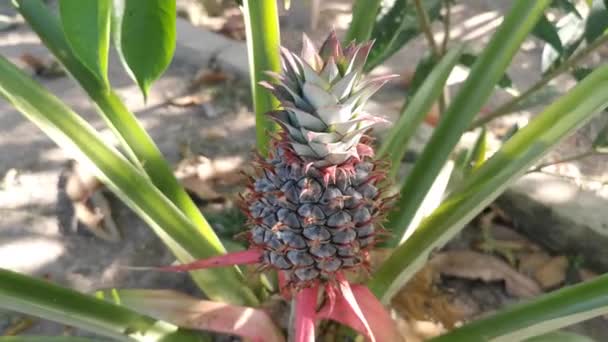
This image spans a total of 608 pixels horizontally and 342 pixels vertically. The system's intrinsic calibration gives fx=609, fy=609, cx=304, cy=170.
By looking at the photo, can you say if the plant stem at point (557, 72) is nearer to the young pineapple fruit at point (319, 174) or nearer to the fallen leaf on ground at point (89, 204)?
the young pineapple fruit at point (319, 174)

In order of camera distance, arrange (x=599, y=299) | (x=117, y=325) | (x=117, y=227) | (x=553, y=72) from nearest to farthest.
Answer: (x=599, y=299) → (x=117, y=325) → (x=553, y=72) → (x=117, y=227)

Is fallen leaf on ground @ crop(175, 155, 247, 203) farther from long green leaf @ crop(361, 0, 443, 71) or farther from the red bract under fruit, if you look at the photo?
the red bract under fruit

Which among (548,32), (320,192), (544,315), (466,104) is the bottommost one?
(544,315)

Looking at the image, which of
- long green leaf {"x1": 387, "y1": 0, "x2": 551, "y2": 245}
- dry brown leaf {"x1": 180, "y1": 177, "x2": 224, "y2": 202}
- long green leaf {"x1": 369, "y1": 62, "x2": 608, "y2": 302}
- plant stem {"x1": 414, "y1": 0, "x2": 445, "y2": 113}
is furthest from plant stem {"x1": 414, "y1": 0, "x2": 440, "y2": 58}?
dry brown leaf {"x1": 180, "y1": 177, "x2": 224, "y2": 202}

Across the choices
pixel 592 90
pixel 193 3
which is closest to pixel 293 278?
pixel 592 90

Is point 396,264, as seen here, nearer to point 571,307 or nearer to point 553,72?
point 571,307

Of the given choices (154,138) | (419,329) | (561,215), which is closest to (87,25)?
(419,329)

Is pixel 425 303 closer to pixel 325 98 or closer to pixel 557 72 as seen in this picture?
pixel 557 72
